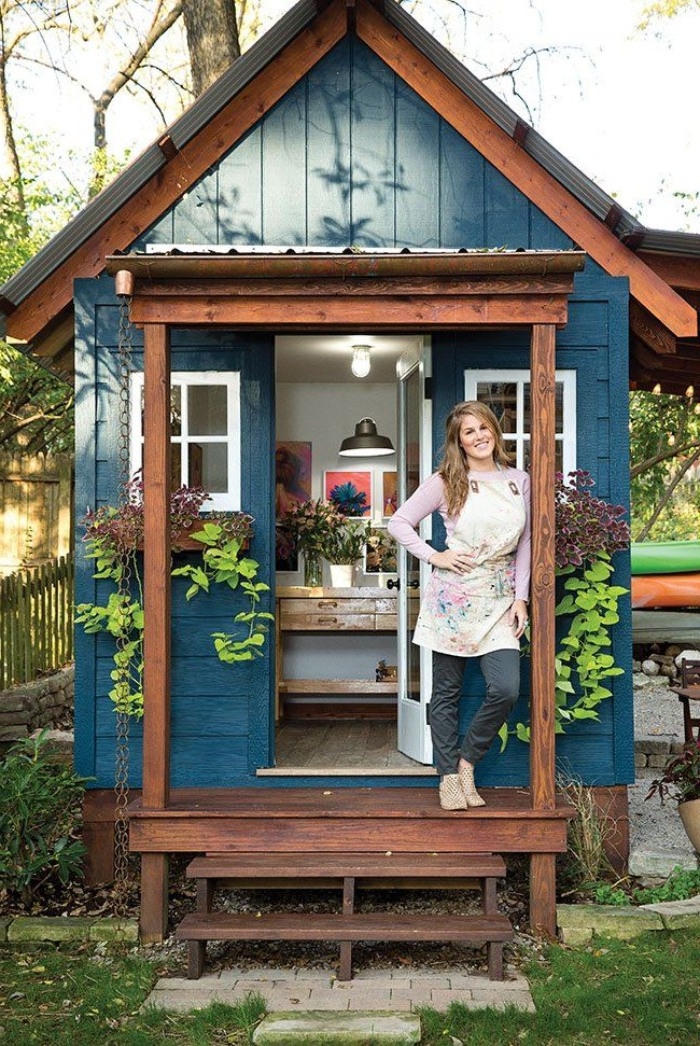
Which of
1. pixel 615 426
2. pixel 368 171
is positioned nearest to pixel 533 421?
pixel 615 426

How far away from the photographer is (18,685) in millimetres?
9664

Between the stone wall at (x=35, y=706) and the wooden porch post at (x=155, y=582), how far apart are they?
3736 millimetres

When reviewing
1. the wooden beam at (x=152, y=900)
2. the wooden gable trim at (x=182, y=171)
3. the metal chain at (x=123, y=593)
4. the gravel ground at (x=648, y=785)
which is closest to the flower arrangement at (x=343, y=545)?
the gravel ground at (x=648, y=785)

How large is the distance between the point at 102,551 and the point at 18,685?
4443 mm

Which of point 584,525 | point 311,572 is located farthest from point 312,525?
point 584,525

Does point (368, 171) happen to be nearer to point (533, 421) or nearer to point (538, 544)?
point (533, 421)

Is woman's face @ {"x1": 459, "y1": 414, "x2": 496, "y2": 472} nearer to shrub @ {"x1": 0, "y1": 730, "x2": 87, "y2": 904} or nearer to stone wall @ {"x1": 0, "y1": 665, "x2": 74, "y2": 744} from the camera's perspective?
shrub @ {"x1": 0, "y1": 730, "x2": 87, "y2": 904}

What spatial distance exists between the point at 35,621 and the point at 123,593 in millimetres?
4638

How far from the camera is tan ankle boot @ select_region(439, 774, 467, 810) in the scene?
17.0ft

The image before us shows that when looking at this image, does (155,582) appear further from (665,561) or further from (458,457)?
(665,561)

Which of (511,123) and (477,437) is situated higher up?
(511,123)

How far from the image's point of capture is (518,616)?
5.19m

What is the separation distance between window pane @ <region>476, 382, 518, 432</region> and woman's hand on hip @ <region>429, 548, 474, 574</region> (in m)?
1.12

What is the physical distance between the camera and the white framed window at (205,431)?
5996 millimetres
